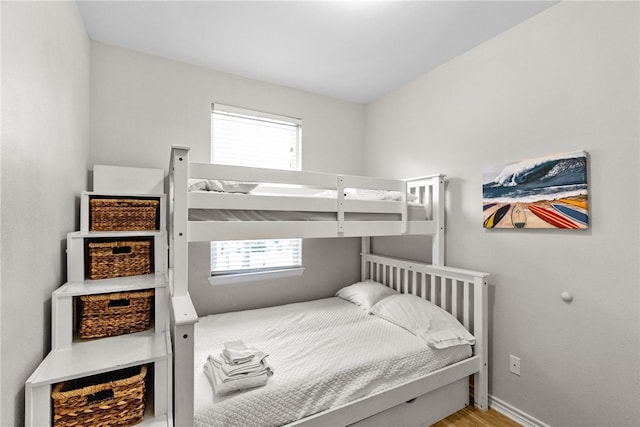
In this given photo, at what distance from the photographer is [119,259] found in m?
1.71

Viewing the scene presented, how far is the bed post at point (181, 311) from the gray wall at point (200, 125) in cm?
107

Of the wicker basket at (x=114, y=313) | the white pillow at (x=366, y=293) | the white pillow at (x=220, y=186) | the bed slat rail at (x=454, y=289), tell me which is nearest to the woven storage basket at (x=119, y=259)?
the wicker basket at (x=114, y=313)

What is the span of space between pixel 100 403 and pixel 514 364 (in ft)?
7.51

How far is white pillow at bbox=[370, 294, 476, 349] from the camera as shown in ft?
6.33

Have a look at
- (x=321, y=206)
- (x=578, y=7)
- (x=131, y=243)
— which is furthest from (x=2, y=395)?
(x=578, y=7)

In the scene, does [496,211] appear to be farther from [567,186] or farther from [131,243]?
[131,243]

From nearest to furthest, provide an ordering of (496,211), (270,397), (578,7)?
(270,397), (578,7), (496,211)

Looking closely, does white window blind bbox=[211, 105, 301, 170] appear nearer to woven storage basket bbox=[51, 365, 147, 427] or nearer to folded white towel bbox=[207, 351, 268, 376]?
folded white towel bbox=[207, 351, 268, 376]

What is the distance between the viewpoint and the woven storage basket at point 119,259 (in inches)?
64.6

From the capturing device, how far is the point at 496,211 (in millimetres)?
2047

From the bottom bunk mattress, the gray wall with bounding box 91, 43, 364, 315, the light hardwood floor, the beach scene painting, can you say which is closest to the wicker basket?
the bottom bunk mattress

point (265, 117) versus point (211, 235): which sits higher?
point (265, 117)

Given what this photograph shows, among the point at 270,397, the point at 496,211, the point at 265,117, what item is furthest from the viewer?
the point at 265,117

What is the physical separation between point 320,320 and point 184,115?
196 cm
